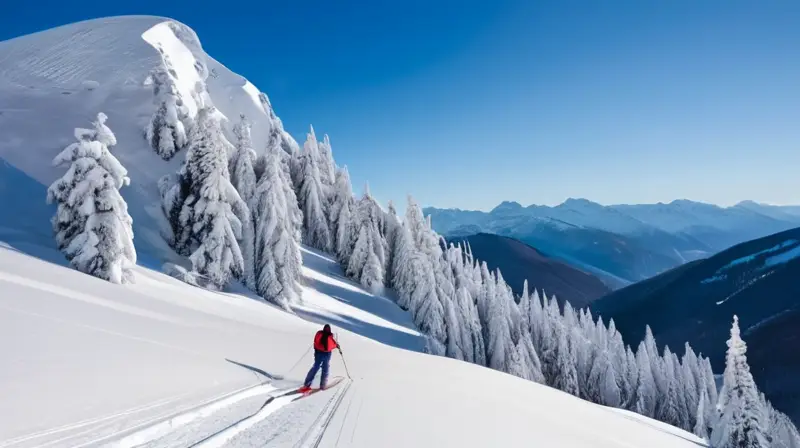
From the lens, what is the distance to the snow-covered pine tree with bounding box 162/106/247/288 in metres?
30.0

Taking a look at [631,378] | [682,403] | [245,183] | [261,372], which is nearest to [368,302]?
[245,183]

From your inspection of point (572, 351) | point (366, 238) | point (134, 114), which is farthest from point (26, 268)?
point (572, 351)

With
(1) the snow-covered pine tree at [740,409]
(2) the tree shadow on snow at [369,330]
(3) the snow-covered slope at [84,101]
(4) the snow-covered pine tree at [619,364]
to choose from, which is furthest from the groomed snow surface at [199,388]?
(4) the snow-covered pine tree at [619,364]

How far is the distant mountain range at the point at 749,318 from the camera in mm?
115938

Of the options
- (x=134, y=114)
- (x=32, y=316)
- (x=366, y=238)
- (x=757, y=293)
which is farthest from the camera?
(x=757, y=293)

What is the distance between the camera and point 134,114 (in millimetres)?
40094

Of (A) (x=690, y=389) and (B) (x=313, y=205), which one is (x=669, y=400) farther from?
(B) (x=313, y=205)

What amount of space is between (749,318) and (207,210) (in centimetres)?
19565

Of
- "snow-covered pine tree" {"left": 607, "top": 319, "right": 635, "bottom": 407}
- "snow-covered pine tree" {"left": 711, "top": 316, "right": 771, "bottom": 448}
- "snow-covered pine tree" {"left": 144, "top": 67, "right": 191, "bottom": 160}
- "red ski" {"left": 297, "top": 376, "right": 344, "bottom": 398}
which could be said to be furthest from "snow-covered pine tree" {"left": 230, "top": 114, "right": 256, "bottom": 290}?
"snow-covered pine tree" {"left": 607, "top": 319, "right": 635, "bottom": 407}

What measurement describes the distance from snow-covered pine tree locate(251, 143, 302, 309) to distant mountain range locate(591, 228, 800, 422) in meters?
122

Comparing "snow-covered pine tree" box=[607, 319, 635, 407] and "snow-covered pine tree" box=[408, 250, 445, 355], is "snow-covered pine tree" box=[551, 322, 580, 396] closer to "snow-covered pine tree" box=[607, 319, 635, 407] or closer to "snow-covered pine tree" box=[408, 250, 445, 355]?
"snow-covered pine tree" box=[607, 319, 635, 407]

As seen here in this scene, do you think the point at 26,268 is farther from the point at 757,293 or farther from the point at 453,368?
the point at 757,293

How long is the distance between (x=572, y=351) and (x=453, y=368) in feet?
133

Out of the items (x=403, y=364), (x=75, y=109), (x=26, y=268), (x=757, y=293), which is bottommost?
(x=403, y=364)
